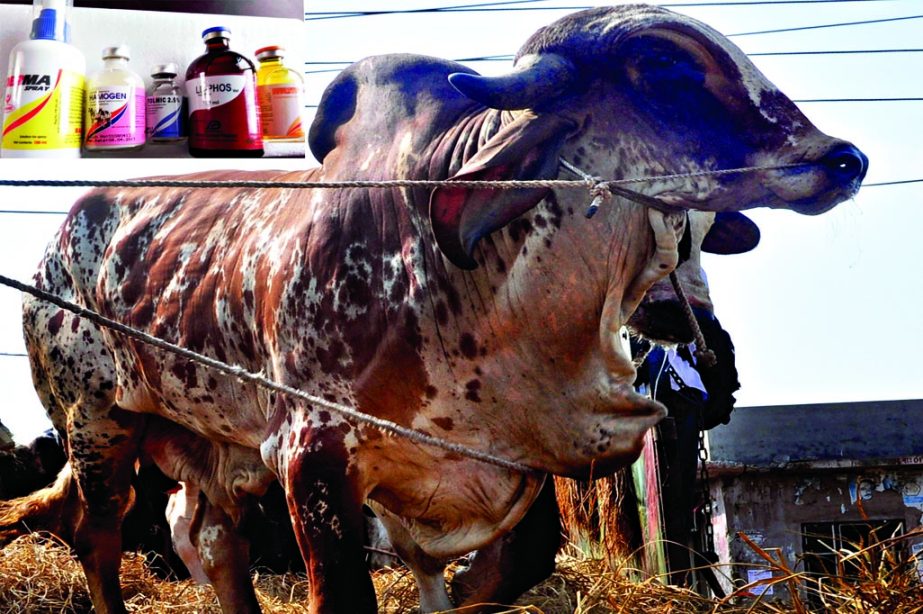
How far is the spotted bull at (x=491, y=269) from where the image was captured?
2.83 m

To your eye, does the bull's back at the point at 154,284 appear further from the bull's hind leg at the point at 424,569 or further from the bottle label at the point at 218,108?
the bull's hind leg at the point at 424,569

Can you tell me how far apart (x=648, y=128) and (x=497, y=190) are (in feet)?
1.31

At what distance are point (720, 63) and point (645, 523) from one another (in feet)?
8.94

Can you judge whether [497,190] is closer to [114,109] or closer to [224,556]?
[114,109]

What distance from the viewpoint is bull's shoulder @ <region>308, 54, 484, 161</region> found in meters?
3.29

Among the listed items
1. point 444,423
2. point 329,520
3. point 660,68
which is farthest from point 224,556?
point 660,68

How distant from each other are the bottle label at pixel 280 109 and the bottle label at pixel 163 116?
23cm

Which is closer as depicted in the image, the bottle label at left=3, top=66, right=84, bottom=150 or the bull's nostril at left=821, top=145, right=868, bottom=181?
the bull's nostril at left=821, top=145, right=868, bottom=181

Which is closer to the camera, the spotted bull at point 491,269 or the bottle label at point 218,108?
the spotted bull at point 491,269

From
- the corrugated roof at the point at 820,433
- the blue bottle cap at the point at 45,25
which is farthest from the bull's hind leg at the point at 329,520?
the corrugated roof at the point at 820,433

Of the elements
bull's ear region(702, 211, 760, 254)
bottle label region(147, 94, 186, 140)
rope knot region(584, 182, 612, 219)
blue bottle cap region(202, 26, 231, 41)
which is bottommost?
bull's ear region(702, 211, 760, 254)

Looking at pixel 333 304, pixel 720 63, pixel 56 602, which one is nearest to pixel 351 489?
pixel 333 304

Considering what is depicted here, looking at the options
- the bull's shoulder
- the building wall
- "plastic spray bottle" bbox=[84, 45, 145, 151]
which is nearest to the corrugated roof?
the building wall

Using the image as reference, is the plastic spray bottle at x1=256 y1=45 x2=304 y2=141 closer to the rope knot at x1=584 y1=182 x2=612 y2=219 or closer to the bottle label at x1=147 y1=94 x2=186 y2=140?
the bottle label at x1=147 y1=94 x2=186 y2=140
